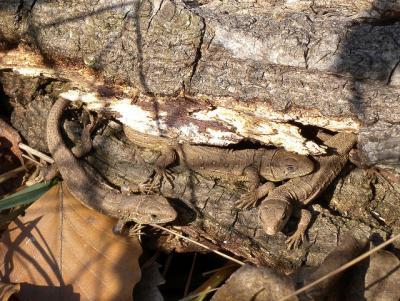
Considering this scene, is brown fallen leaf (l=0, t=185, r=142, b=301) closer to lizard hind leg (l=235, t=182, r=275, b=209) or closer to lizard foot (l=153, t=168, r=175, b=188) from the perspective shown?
lizard foot (l=153, t=168, r=175, b=188)

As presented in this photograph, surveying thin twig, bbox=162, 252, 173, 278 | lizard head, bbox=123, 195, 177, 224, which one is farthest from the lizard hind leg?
thin twig, bbox=162, 252, 173, 278

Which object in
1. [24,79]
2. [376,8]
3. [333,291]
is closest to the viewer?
[333,291]

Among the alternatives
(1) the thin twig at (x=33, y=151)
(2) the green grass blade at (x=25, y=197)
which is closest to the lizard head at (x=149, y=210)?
(2) the green grass blade at (x=25, y=197)

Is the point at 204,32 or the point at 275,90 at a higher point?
the point at 204,32

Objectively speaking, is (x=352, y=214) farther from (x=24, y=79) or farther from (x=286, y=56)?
(x=24, y=79)

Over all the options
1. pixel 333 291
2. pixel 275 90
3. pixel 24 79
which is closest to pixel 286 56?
pixel 275 90

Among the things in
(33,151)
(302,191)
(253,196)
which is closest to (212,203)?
(253,196)

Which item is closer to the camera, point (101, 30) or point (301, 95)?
point (301, 95)

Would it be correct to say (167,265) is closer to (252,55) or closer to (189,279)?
(189,279)
